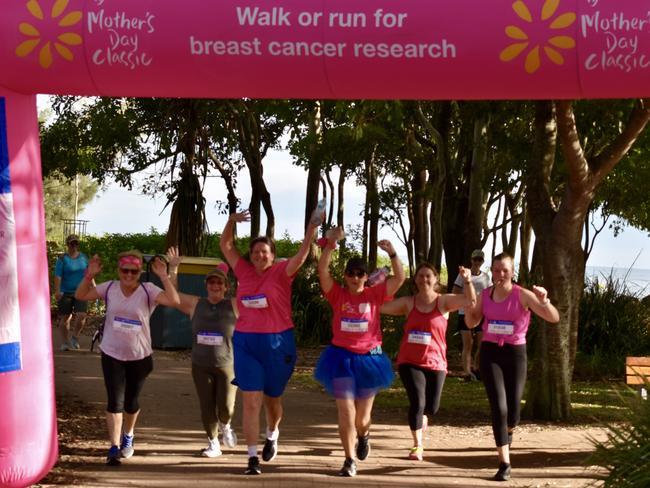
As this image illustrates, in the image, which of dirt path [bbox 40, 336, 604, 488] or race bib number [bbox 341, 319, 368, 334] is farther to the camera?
race bib number [bbox 341, 319, 368, 334]

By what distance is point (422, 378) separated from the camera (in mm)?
10664

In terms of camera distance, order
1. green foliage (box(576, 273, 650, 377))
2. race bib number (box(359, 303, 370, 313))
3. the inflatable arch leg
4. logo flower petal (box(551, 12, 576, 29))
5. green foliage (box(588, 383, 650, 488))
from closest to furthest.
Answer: logo flower petal (box(551, 12, 576, 29)) → green foliage (box(588, 383, 650, 488)) → the inflatable arch leg → race bib number (box(359, 303, 370, 313)) → green foliage (box(576, 273, 650, 377))

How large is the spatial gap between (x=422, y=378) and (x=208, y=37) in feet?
12.7

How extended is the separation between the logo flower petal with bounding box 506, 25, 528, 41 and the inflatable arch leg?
337cm

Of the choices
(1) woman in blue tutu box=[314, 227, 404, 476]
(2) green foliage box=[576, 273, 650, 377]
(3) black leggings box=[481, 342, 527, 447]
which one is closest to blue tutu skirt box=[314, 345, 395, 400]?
(1) woman in blue tutu box=[314, 227, 404, 476]

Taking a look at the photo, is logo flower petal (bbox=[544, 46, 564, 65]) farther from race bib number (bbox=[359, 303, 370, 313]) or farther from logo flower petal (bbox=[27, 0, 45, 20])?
logo flower petal (bbox=[27, 0, 45, 20])

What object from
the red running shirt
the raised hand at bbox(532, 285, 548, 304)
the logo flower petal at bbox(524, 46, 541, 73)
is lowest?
the red running shirt

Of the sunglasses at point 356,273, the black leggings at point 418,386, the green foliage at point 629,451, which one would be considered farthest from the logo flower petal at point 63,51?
the green foliage at point 629,451

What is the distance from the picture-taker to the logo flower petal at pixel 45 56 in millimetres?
8305

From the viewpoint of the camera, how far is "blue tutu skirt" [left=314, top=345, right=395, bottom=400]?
991 cm

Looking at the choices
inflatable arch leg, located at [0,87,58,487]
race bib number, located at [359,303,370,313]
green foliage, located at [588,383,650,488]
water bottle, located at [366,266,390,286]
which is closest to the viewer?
green foliage, located at [588,383,650,488]

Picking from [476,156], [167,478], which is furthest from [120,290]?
[476,156]

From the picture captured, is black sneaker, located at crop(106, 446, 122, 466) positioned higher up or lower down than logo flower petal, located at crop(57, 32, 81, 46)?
lower down

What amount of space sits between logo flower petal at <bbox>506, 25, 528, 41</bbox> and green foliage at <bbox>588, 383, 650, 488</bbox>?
8.61 ft
